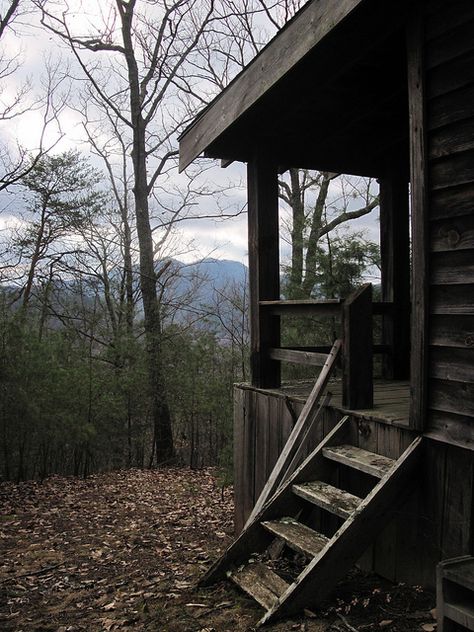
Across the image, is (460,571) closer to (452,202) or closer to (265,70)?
(452,202)

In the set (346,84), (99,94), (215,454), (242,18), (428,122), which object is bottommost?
(215,454)

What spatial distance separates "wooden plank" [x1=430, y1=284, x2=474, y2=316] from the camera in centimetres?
312

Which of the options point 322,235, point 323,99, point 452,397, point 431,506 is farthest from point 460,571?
point 322,235

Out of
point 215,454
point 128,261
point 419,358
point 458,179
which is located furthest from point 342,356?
point 128,261

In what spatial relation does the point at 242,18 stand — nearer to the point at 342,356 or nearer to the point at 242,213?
the point at 242,213

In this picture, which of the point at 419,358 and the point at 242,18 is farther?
the point at 242,18

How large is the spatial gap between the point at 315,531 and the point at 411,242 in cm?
230

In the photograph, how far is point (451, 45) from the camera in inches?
125

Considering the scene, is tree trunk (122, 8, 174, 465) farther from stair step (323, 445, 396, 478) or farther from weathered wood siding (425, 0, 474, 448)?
weathered wood siding (425, 0, 474, 448)

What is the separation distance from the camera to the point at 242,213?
17812 mm

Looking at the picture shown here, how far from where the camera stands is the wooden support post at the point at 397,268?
6070 millimetres

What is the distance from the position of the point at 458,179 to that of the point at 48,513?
22.7 feet

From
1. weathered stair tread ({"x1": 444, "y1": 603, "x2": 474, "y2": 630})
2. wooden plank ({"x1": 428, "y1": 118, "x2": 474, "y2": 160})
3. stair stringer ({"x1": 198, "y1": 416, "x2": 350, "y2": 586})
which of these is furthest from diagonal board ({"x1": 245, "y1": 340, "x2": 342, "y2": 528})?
weathered stair tread ({"x1": 444, "y1": 603, "x2": 474, "y2": 630})

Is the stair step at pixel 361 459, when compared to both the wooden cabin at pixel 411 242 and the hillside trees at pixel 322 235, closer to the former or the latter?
the wooden cabin at pixel 411 242
